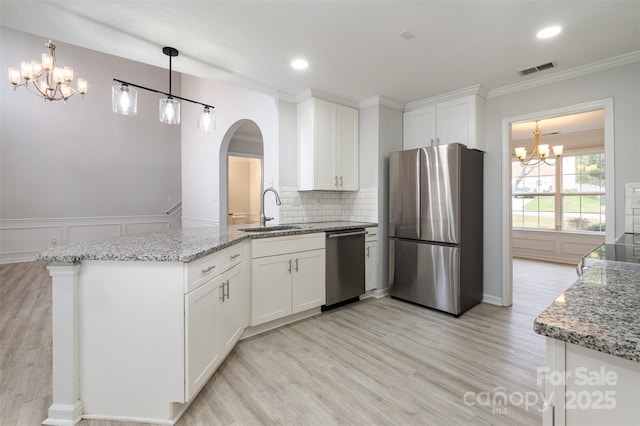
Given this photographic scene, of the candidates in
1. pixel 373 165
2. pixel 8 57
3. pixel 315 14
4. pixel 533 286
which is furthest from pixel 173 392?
pixel 8 57

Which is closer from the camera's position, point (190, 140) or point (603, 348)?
point (603, 348)

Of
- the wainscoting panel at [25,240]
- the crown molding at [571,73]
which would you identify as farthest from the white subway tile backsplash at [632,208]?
the wainscoting panel at [25,240]

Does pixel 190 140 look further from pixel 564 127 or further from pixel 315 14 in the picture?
pixel 564 127

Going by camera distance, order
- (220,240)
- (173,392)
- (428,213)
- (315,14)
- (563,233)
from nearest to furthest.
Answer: (173,392)
(315,14)
(220,240)
(428,213)
(563,233)

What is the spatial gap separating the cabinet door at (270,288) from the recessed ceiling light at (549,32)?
8.69 ft

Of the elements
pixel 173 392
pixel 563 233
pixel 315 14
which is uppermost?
pixel 315 14

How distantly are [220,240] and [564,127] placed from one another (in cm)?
600

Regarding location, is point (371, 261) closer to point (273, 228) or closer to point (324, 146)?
point (273, 228)

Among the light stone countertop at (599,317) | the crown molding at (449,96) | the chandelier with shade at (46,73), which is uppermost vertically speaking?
the chandelier with shade at (46,73)

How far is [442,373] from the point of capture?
203cm

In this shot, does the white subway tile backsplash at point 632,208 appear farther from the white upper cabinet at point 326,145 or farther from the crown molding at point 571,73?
A: the white upper cabinet at point 326,145

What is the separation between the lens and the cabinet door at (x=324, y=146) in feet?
11.4

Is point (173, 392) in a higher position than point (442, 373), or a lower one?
higher

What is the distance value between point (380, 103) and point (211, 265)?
281 centimetres
